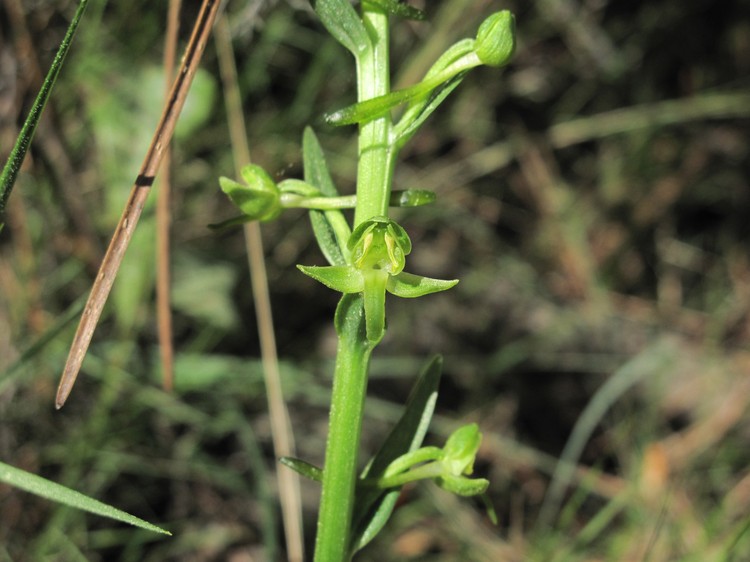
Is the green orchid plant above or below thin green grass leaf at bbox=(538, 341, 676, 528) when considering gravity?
above

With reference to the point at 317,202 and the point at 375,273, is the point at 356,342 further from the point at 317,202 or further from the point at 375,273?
the point at 317,202

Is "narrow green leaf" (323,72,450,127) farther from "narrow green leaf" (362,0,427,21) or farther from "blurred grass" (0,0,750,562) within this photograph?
"blurred grass" (0,0,750,562)

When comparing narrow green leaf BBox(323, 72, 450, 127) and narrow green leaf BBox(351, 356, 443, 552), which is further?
narrow green leaf BBox(351, 356, 443, 552)

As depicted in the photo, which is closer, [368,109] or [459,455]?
[368,109]

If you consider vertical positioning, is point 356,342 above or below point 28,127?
below

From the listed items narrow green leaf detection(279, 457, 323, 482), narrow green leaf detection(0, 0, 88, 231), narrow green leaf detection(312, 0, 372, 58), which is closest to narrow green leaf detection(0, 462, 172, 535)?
narrow green leaf detection(279, 457, 323, 482)

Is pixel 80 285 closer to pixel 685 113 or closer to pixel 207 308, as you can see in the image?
pixel 207 308

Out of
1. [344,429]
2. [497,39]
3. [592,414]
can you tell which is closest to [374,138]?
[497,39]
